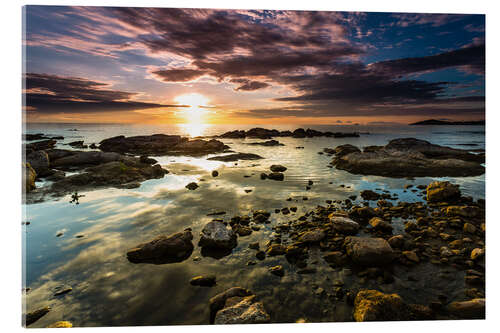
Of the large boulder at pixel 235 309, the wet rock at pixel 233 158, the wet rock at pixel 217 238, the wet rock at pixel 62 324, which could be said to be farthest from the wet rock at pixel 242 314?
the wet rock at pixel 233 158

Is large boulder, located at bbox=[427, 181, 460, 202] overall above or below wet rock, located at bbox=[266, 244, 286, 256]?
above

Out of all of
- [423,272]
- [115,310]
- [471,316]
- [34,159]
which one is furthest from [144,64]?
[34,159]

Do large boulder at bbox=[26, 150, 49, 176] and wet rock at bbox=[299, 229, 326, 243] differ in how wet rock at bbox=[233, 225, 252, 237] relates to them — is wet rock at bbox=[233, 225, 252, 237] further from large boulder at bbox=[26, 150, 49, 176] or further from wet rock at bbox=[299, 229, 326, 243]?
large boulder at bbox=[26, 150, 49, 176]

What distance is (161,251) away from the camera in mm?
5055

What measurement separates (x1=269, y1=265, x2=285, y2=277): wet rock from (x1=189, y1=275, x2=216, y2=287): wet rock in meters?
1.21

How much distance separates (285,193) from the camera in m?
9.95

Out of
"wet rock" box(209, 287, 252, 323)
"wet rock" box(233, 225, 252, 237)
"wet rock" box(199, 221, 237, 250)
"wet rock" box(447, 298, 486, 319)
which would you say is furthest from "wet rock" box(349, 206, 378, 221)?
"wet rock" box(209, 287, 252, 323)

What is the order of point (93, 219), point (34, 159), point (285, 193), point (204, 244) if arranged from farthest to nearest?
1. point (34, 159)
2. point (285, 193)
3. point (93, 219)
4. point (204, 244)

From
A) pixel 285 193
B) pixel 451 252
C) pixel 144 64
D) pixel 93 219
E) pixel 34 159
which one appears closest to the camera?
pixel 451 252

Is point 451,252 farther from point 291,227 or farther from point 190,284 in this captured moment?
point 190,284

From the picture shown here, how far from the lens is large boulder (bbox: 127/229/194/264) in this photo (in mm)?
4914

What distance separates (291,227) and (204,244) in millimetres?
2628

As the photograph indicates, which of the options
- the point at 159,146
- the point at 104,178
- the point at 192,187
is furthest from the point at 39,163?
the point at 159,146

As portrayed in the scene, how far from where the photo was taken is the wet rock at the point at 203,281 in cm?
417
